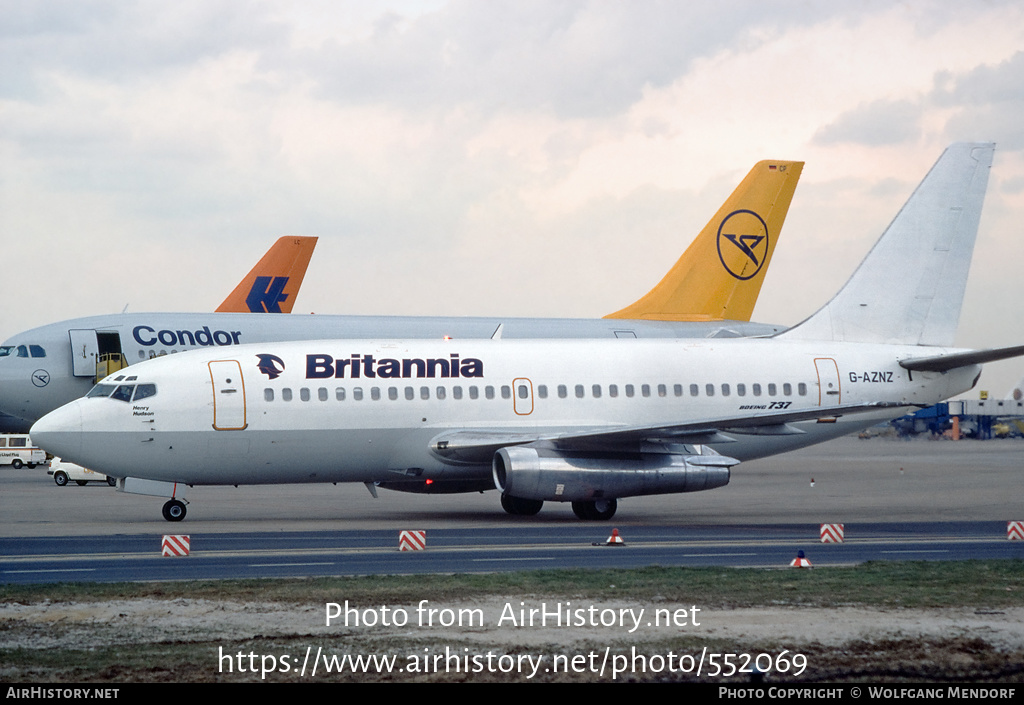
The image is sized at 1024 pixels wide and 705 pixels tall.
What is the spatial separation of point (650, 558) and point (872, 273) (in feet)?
55.5

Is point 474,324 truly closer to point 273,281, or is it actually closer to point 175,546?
point 273,281

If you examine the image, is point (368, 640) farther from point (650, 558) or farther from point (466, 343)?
point (466, 343)

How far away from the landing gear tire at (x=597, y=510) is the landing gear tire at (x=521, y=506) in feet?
4.57

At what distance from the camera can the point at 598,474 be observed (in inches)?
1122

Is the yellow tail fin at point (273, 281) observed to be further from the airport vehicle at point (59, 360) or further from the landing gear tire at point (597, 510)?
the landing gear tire at point (597, 510)

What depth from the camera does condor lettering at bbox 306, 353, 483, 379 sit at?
97.2 ft

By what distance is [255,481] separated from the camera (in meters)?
29.0

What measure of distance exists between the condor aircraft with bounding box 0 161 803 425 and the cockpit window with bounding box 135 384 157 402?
7.80m

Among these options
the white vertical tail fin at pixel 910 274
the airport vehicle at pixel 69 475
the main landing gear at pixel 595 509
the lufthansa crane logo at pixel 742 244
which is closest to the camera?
the main landing gear at pixel 595 509

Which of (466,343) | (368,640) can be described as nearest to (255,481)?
(466,343)

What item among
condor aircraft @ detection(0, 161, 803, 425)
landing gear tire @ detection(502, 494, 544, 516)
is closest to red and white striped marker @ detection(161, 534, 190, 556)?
landing gear tire @ detection(502, 494, 544, 516)

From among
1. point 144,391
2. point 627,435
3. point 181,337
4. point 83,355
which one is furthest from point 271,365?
point 83,355

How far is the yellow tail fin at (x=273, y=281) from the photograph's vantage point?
54531 mm

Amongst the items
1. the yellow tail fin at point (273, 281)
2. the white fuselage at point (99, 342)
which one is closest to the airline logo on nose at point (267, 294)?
the yellow tail fin at point (273, 281)
